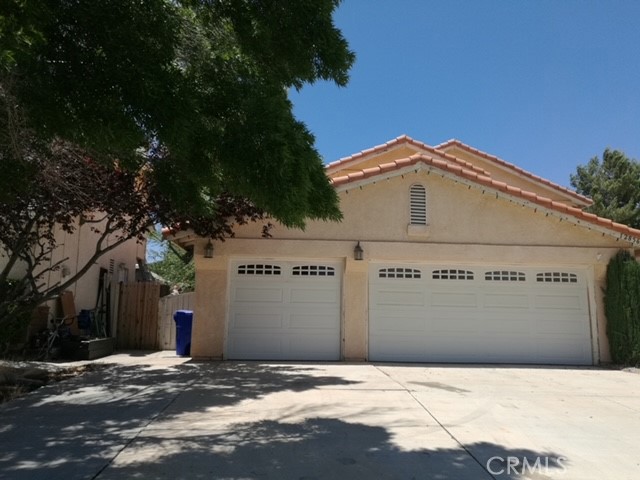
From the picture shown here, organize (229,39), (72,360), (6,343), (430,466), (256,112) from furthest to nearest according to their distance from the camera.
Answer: (72,360), (6,343), (229,39), (430,466), (256,112)

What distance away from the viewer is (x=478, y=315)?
12.2 meters

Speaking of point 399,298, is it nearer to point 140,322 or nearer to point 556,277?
point 556,277

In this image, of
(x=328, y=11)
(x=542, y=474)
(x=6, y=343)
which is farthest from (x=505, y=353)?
(x=6, y=343)

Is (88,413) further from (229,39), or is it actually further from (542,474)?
(542,474)

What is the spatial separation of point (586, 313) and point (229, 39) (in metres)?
10.5

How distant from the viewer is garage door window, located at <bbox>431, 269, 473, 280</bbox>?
1229 centimetres

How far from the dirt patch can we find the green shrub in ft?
36.2

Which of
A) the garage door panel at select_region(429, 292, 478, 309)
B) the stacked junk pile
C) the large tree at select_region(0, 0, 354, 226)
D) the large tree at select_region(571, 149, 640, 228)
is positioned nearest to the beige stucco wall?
the garage door panel at select_region(429, 292, 478, 309)

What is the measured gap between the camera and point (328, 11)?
15.5ft

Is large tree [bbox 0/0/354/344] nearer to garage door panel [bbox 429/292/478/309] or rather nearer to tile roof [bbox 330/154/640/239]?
tile roof [bbox 330/154/640/239]

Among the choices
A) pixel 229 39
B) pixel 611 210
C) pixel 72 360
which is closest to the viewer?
pixel 229 39

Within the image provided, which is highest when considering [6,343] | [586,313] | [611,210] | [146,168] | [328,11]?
[611,210]

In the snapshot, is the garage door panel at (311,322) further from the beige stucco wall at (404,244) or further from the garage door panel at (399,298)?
the garage door panel at (399,298)

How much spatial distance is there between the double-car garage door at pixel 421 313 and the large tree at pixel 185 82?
21.9 ft
